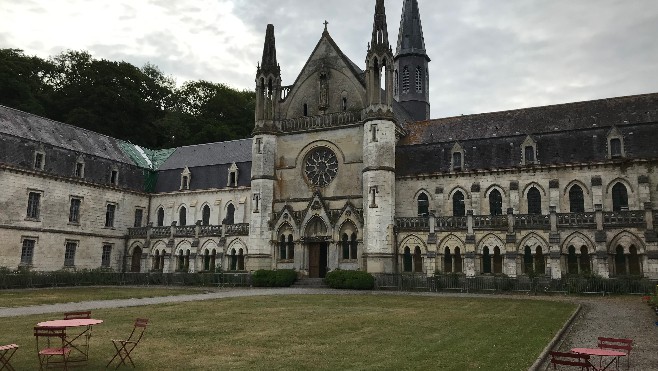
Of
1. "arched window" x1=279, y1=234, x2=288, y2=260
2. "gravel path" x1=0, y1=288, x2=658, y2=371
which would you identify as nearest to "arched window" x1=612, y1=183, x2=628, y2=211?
"gravel path" x1=0, y1=288, x2=658, y2=371

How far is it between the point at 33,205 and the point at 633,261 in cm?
4439

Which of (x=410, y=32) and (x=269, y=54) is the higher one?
(x=410, y=32)

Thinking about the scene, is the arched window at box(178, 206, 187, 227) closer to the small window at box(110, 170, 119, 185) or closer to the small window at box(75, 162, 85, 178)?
the small window at box(110, 170, 119, 185)

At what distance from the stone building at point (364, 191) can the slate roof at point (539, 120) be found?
15 centimetres

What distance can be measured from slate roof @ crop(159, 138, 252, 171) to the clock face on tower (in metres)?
8.90

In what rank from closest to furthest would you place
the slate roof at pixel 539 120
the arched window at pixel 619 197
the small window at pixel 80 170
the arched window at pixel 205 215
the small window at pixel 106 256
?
the arched window at pixel 619 197, the slate roof at pixel 539 120, the small window at pixel 80 170, the small window at pixel 106 256, the arched window at pixel 205 215

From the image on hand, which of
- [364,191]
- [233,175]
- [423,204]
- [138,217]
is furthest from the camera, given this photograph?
[138,217]

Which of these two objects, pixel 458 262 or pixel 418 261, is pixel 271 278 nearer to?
pixel 418 261

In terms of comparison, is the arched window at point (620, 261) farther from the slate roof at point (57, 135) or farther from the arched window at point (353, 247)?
the slate roof at point (57, 135)

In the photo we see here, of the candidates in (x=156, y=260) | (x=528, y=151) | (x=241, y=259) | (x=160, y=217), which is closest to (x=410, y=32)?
(x=528, y=151)

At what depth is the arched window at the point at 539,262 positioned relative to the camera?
35688mm

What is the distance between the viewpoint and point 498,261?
122 feet

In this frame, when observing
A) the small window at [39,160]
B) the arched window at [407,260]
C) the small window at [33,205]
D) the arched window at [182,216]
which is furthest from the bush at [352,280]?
the small window at [39,160]

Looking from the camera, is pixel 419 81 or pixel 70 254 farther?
pixel 419 81
